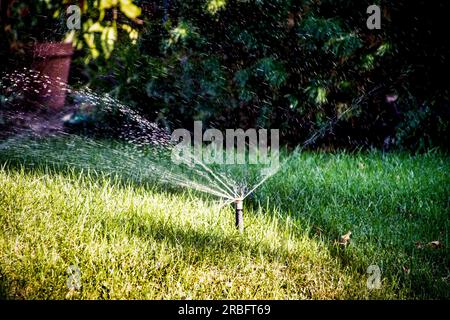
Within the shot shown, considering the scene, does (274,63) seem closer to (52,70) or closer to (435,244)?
(52,70)

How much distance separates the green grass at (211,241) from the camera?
205cm

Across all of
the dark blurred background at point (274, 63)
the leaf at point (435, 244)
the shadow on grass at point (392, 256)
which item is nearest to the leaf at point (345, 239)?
the shadow on grass at point (392, 256)

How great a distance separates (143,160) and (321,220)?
2.32 metres

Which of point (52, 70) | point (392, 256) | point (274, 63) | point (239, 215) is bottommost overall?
point (392, 256)

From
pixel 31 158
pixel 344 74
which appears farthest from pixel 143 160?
pixel 344 74

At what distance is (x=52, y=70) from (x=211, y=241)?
4179 mm

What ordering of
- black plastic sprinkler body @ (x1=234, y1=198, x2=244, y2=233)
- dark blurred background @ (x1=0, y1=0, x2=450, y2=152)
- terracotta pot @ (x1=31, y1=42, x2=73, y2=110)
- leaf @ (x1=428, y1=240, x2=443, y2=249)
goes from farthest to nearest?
terracotta pot @ (x1=31, y1=42, x2=73, y2=110) < dark blurred background @ (x1=0, y1=0, x2=450, y2=152) < leaf @ (x1=428, y1=240, x2=443, y2=249) < black plastic sprinkler body @ (x1=234, y1=198, x2=244, y2=233)

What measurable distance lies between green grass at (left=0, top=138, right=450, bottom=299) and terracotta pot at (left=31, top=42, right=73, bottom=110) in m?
2.39

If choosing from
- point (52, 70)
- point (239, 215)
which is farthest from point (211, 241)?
point (52, 70)

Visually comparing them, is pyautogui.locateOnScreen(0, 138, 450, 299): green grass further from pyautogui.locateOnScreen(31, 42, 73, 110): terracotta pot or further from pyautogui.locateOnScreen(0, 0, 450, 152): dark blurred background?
pyautogui.locateOnScreen(31, 42, 73, 110): terracotta pot

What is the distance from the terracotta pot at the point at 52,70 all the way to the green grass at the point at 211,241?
7.83 ft

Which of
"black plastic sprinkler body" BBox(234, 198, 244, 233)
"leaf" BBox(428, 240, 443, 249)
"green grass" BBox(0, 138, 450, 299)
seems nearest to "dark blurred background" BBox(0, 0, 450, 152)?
"green grass" BBox(0, 138, 450, 299)

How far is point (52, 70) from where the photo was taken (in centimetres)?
560

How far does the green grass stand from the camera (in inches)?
80.9
